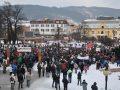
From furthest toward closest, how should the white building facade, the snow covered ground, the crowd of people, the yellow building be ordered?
the white building facade < the yellow building < the snow covered ground < the crowd of people

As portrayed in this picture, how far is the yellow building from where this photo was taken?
175m

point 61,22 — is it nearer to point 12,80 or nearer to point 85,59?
point 85,59

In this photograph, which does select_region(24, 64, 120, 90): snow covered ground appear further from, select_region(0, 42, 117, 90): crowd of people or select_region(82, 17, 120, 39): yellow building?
select_region(82, 17, 120, 39): yellow building

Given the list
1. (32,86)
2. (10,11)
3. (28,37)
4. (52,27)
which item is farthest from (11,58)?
(52,27)

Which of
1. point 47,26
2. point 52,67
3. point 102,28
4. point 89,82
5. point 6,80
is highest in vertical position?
point 52,67

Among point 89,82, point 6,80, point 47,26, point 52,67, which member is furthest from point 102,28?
point 6,80

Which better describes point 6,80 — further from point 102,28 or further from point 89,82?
point 102,28

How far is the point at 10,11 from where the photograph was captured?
85.0 meters

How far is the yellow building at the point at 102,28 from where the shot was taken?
175 metres

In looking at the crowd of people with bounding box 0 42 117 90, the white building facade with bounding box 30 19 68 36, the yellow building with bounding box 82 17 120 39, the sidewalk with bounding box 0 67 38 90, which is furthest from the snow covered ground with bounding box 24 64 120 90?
the white building facade with bounding box 30 19 68 36

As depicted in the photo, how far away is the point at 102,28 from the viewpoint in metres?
180

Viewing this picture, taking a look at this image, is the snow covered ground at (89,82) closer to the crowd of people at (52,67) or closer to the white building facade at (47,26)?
the crowd of people at (52,67)

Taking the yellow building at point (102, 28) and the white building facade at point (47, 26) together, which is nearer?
the yellow building at point (102, 28)

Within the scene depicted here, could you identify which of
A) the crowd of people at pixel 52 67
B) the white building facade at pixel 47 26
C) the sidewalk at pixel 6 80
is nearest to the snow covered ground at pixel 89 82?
the crowd of people at pixel 52 67
